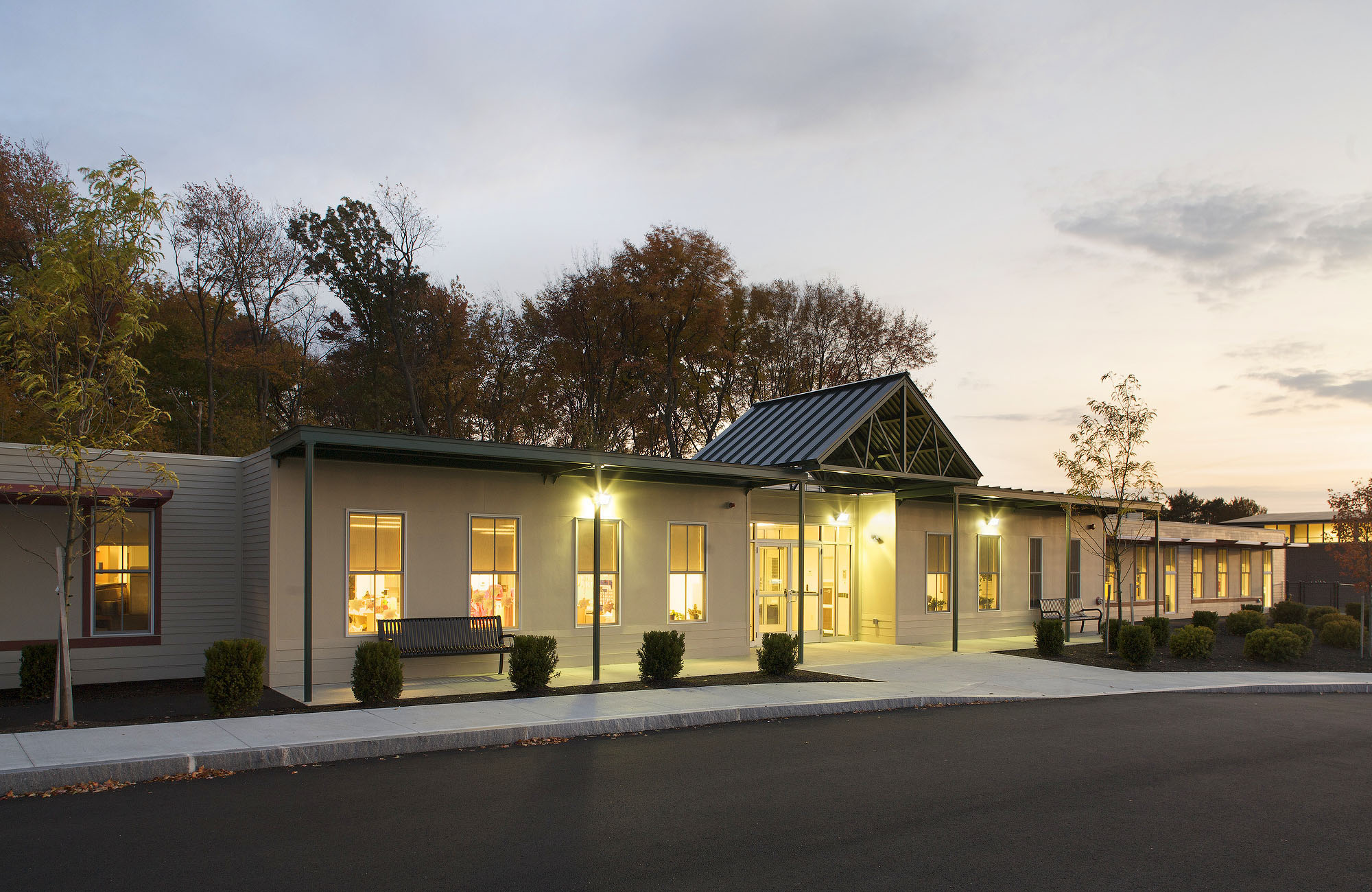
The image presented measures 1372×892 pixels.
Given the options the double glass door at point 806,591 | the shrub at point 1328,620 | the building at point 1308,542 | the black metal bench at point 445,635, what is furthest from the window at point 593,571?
the building at point 1308,542

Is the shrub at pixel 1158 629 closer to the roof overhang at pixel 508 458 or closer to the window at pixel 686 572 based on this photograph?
the roof overhang at pixel 508 458

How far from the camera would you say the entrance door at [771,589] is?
→ 19.3 metres

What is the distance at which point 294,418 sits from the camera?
116 ft

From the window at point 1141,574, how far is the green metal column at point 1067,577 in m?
5.38

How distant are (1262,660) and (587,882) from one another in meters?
18.0

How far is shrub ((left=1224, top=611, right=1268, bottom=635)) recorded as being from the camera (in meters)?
23.6

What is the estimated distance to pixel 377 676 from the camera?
11227 millimetres

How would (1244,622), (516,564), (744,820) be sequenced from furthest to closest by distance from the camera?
(1244,622) → (516,564) → (744,820)

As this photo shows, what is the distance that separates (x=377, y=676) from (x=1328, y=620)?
880 inches

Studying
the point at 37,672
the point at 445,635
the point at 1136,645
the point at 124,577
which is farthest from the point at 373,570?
the point at 1136,645

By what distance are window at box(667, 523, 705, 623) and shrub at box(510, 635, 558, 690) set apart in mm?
4487

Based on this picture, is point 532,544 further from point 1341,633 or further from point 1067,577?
point 1341,633

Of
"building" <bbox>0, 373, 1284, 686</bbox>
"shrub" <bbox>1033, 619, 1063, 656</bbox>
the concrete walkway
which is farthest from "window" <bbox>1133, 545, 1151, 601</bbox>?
the concrete walkway

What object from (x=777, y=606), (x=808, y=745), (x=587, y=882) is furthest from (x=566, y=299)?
(x=587, y=882)
